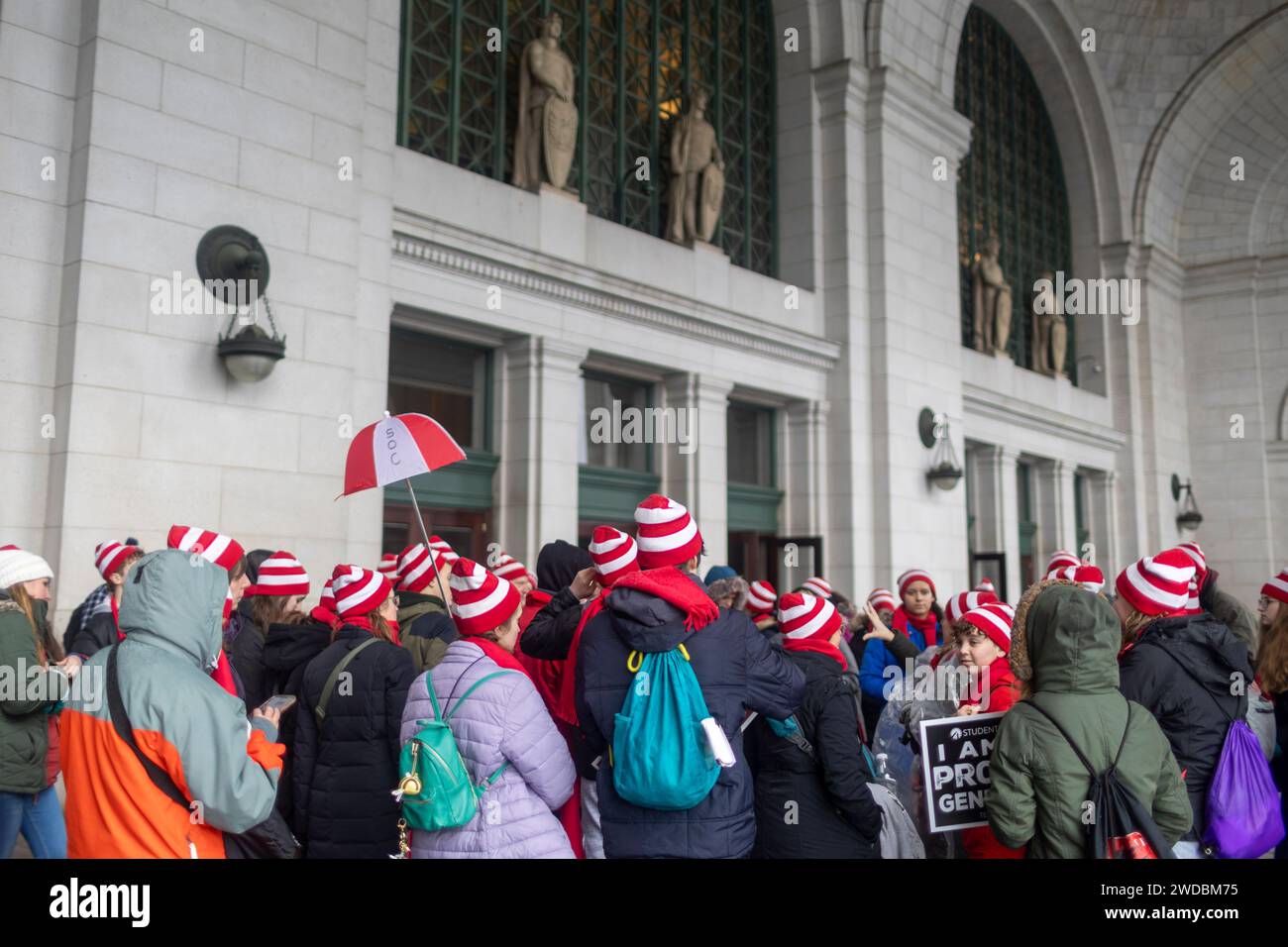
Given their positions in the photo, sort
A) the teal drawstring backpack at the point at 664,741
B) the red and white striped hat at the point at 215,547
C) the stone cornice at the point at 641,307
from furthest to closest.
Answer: the stone cornice at the point at 641,307
the red and white striped hat at the point at 215,547
the teal drawstring backpack at the point at 664,741

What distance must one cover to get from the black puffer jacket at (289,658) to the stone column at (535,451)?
20.9 ft

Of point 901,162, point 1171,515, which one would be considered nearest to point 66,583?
point 901,162

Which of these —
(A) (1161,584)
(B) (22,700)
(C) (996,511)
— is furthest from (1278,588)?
(C) (996,511)

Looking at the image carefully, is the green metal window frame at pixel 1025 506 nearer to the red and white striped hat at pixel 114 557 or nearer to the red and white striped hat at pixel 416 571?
the red and white striped hat at pixel 416 571

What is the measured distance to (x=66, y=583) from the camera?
774 cm

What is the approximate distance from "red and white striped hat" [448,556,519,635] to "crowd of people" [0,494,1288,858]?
11mm

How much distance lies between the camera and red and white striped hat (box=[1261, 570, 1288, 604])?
4.79 meters

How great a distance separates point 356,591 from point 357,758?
74 centimetres

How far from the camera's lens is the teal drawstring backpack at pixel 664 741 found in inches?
144

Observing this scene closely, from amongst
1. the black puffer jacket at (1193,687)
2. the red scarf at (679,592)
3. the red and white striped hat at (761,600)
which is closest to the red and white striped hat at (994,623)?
the black puffer jacket at (1193,687)

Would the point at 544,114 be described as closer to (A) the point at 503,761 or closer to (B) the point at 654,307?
(B) the point at 654,307

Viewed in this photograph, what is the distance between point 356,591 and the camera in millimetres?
5113
